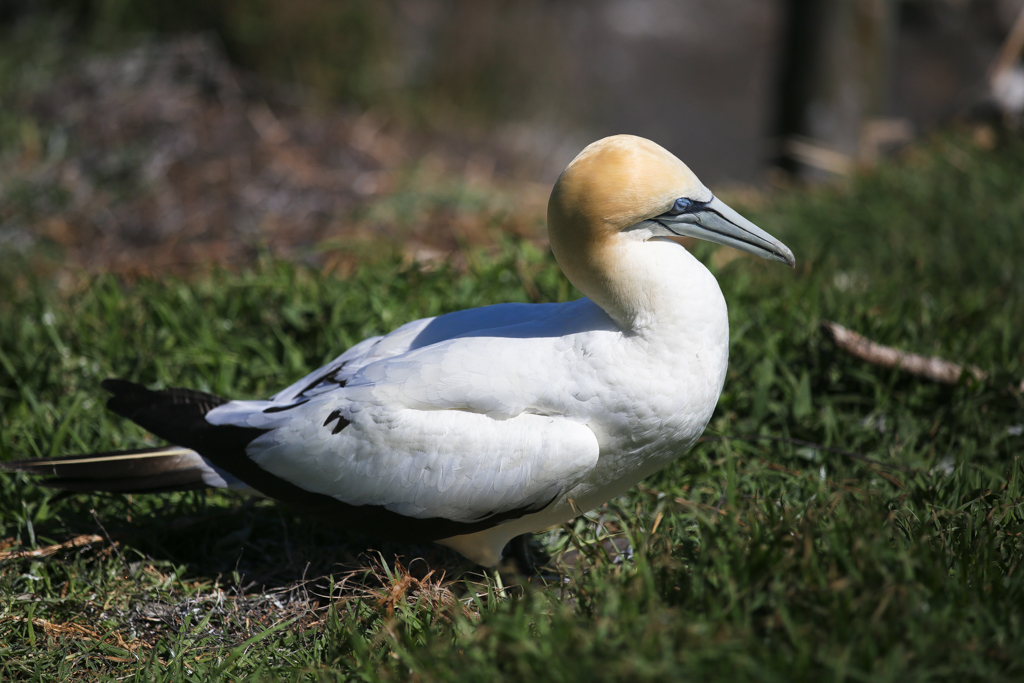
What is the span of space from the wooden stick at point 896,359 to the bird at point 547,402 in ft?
3.32

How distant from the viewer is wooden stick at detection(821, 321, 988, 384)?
3.23 meters

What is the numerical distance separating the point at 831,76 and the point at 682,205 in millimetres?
5338

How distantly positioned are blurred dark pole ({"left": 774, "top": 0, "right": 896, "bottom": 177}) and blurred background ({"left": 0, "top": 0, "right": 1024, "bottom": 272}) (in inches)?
0.7

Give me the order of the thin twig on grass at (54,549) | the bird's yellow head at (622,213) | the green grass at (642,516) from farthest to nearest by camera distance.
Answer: the thin twig on grass at (54,549)
the bird's yellow head at (622,213)
the green grass at (642,516)

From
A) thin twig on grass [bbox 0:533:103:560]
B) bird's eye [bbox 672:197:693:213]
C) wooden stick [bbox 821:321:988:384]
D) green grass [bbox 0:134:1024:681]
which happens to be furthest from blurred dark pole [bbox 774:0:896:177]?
thin twig on grass [bbox 0:533:103:560]

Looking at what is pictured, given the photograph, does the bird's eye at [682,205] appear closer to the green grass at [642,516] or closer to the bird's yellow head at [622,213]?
the bird's yellow head at [622,213]

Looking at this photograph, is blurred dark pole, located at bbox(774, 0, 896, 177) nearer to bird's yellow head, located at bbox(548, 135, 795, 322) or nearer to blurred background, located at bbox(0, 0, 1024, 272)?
blurred background, located at bbox(0, 0, 1024, 272)

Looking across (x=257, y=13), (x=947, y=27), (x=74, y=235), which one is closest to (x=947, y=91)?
(x=947, y=27)

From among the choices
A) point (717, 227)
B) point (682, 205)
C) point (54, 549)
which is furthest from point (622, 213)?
point (54, 549)

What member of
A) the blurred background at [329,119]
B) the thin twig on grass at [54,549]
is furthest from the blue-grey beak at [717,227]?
the thin twig on grass at [54,549]

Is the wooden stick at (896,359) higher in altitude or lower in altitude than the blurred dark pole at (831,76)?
lower

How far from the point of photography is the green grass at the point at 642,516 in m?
1.75

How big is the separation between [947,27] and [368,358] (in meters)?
12.3

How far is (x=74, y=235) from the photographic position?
18.7ft
